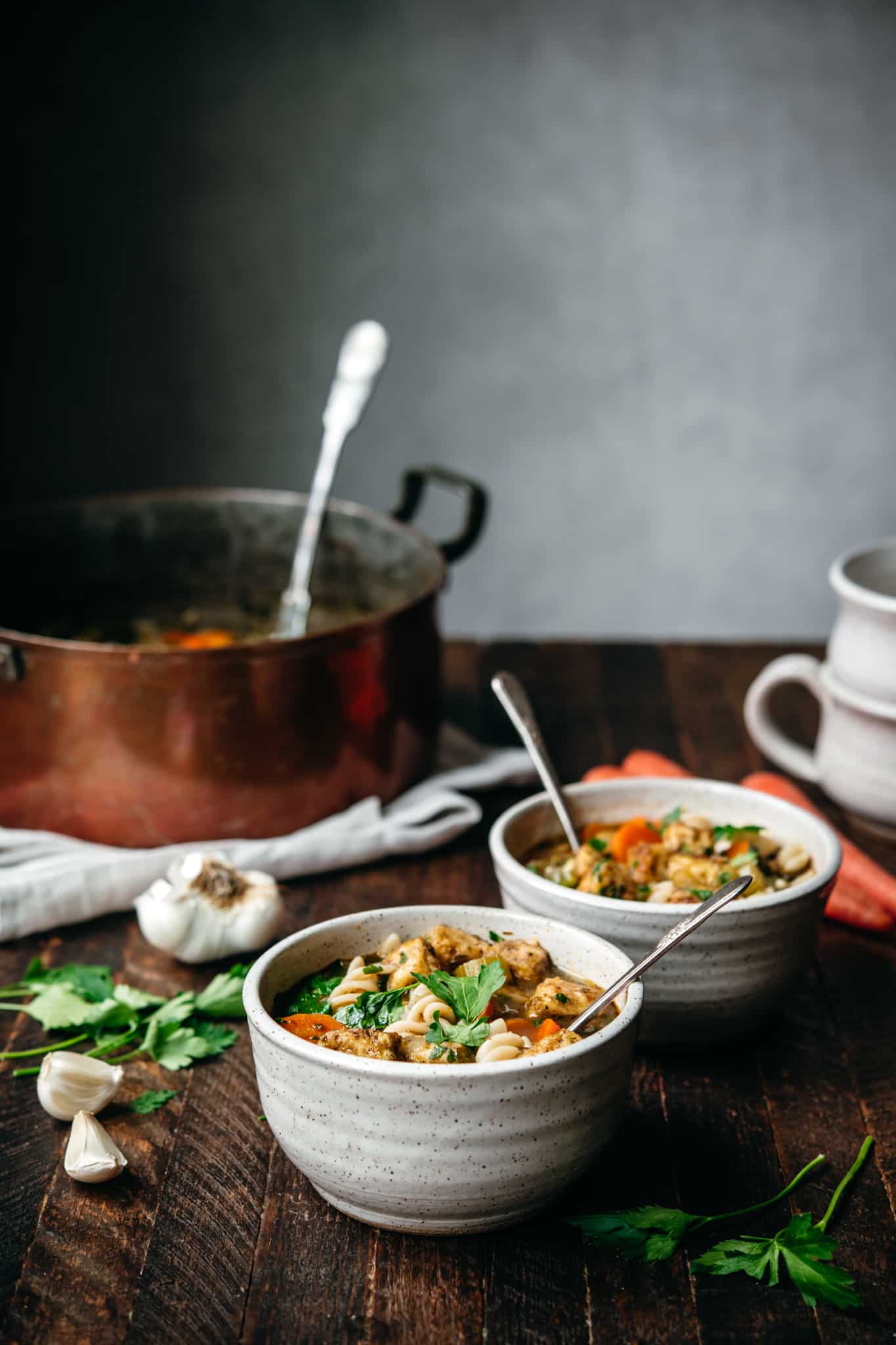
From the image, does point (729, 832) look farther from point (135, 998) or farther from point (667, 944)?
point (135, 998)

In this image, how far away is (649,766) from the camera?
227 centimetres

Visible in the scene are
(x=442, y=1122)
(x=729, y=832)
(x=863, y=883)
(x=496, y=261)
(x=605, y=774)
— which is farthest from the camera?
(x=496, y=261)

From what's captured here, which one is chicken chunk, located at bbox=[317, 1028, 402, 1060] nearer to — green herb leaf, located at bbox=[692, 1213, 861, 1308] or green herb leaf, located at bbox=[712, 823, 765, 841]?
green herb leaf, located at bbox=[692, 1213, 861, 1308]

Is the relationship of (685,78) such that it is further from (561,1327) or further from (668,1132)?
(561,1327)

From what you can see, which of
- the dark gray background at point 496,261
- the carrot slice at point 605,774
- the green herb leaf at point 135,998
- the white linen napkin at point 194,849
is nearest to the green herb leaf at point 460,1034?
the green herb leaf at point 135,998

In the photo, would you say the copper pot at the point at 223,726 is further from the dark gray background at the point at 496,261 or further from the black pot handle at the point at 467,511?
the dark gray background at the point at 496,261

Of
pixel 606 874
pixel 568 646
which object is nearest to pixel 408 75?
pixel 568 646

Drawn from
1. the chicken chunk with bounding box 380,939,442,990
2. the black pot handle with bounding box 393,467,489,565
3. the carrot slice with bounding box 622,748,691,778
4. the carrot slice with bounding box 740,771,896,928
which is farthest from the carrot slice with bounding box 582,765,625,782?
the chicken chunk with bounding box 380,939,442,990

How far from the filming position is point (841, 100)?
151 inches

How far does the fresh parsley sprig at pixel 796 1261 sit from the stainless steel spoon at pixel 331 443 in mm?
1386

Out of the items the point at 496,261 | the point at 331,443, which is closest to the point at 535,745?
the point at 331,443

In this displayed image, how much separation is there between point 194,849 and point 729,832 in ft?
2.51

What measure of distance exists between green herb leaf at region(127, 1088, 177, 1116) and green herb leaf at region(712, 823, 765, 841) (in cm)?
70

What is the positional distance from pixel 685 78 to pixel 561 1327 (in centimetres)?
346
